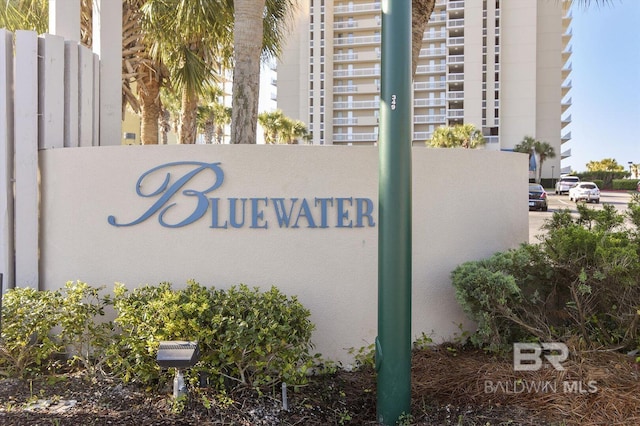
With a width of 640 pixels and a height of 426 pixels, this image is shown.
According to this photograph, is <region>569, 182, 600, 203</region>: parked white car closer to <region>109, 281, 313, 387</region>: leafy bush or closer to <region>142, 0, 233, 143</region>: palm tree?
<region>142, 0, 233, 143</region>: palm tree

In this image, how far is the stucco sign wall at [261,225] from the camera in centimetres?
503

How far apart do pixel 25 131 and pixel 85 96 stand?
2.78 feet

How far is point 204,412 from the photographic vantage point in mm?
3971

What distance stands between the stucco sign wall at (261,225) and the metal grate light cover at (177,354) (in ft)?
4.23

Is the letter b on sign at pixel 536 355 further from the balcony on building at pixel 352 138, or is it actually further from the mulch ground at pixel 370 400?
the balcony on building at pixel 352 138

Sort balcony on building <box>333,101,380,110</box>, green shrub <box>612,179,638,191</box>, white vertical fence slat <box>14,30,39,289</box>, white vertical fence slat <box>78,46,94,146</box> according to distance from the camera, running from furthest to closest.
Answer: balcony on building <box>333,101,380,110</box>, green shrub <box>612,179,638,191</box>, white vertical fence slat <box>78,46,94,146</box>, white vertical fence slat <box>14,30,39,289</box>

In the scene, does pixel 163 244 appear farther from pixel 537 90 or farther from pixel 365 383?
pixel 537 90

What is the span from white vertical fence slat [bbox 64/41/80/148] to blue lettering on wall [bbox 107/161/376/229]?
1424 millimetres

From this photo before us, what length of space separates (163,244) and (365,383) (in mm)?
2317

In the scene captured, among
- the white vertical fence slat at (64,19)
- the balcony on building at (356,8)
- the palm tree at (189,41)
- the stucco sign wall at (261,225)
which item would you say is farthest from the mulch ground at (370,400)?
the balcony on building at (356,8)

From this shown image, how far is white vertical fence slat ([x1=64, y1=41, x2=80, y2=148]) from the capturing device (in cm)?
584

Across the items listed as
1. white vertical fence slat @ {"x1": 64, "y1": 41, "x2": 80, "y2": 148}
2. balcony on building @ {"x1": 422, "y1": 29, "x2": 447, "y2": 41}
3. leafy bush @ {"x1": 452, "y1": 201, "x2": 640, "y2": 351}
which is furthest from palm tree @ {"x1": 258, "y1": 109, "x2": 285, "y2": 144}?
leafy bush @ {"x1": 452, "y1": 201, "x2": 640, "y2": 351}

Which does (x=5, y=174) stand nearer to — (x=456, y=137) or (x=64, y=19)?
(x=64, y=19)

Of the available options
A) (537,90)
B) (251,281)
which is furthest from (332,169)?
(537,90)
